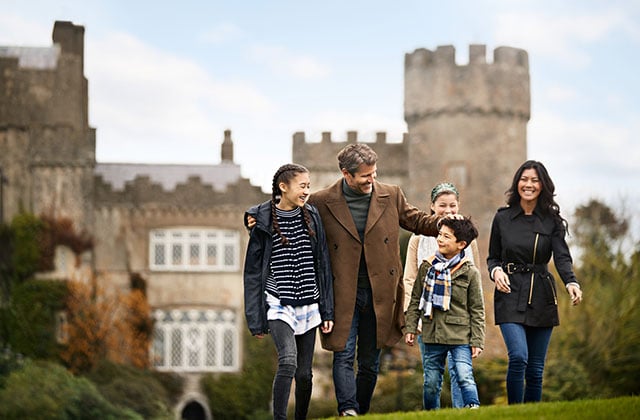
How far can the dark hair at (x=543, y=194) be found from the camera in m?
8.17

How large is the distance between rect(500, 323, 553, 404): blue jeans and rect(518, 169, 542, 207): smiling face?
1015 millimetres

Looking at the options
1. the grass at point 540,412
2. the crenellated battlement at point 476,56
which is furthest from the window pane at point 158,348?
the grass at point 540,412

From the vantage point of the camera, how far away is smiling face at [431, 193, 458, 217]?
827cm

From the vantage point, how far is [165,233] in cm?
Result: 3198

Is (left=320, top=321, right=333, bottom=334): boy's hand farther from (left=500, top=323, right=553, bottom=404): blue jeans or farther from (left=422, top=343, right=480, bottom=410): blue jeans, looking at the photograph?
(left=500, top=323, right=553, bottom=404): blue jeans

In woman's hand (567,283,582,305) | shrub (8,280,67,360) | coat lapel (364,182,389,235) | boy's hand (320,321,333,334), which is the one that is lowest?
shrub (8,280,67,360)

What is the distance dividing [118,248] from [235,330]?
14.3 feet

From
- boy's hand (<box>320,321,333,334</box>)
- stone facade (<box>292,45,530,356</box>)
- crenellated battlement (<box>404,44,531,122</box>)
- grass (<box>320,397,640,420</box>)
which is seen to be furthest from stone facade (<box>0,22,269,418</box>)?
boy's hand (<box>320,321,333,334</box>)

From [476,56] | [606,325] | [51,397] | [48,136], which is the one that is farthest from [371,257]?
[48,136]

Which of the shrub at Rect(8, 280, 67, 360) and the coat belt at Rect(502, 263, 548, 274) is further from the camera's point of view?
the shrub at Rect(8, 280, 67, 360)

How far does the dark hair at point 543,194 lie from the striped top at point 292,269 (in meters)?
1.86

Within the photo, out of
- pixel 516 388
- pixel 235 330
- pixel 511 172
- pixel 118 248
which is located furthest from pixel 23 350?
pixel 516 388

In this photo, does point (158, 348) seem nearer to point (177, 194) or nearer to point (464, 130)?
point (177, 194)

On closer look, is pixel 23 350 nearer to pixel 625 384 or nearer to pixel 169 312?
pixel 169 312
